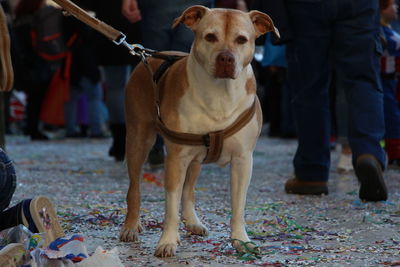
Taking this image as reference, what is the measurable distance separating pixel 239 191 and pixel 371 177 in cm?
141

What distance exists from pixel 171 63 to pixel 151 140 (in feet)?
1.28

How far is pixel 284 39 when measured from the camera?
16.0 ft

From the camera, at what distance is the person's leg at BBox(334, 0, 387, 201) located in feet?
15.6

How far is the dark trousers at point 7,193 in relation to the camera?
305cm

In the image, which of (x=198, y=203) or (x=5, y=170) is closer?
(x=5, y=170)

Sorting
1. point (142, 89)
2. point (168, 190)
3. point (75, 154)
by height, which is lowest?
point (75, 154)

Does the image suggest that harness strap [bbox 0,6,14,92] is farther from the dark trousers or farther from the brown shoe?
the brown shoe

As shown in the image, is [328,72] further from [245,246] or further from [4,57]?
[4,57]

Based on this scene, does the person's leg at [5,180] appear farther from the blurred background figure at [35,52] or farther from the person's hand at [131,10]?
the blurred background figure at [35,52]

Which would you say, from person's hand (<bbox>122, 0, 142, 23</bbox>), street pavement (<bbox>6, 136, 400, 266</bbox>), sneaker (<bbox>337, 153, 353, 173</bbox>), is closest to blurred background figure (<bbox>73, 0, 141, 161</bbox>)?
street pavement (<bbox>6, 136, 400, 266</bbox>)

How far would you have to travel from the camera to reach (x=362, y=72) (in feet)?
15.7

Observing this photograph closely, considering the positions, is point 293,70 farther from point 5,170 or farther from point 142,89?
point 5,170

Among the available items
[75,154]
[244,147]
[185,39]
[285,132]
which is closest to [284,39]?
[185,39]

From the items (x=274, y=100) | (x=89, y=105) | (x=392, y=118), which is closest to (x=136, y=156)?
(x=392, y=118)
